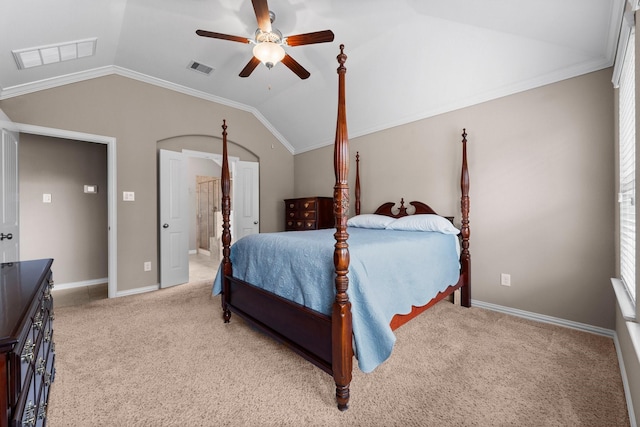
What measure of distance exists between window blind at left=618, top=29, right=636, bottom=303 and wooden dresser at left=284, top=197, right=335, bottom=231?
3.26 m

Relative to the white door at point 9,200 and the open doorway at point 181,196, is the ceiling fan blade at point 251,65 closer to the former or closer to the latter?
the open doorway at point 181,196

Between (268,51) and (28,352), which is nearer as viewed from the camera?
(28,352)

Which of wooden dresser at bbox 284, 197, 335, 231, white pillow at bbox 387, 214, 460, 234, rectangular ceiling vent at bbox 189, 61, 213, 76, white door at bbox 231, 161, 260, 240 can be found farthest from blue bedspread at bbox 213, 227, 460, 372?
rectangular ceiling vent at bbox 189, 61, 213, 76

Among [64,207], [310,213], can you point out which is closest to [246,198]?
[310,213]

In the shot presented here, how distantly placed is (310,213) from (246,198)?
3.93 feet

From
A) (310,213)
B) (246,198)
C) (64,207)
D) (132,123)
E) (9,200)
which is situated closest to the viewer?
(9,200)

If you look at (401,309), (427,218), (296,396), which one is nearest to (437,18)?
(427,218)

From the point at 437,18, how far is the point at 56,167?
506 centimetres

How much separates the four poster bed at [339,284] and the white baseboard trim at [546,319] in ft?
1.40

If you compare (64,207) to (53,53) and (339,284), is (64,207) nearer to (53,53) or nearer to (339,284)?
(53,53)

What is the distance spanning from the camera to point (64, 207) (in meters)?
3.95

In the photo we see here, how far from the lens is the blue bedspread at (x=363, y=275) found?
163cm

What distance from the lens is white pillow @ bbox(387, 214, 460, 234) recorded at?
286 cm

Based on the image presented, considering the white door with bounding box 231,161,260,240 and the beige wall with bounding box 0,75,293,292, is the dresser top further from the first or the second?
the white door with bounding box 231,161,260,240
